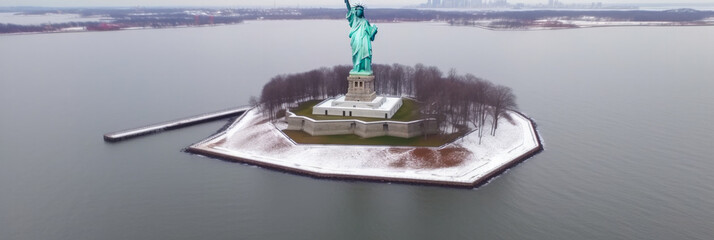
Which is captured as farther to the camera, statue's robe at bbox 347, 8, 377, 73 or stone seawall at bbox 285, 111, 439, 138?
statue's robe at bbox 347, 8, 377, 73

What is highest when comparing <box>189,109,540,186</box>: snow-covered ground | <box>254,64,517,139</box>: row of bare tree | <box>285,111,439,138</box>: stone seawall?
<box>254,64,517,139</box>: row of bare tree

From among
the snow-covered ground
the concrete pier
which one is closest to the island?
the snow-covered ground

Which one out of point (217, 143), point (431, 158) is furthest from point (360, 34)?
point (217, 143)

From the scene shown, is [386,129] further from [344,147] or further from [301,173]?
[301,173]

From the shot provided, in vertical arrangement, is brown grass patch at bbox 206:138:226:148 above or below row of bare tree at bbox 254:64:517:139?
below

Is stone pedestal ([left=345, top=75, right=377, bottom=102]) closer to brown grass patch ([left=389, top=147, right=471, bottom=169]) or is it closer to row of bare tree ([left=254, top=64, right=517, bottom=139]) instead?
row of bare tree ([left=254, top=64, right=517, bottom=139])

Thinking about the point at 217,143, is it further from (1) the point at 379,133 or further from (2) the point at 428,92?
(2) the point at 428,92
